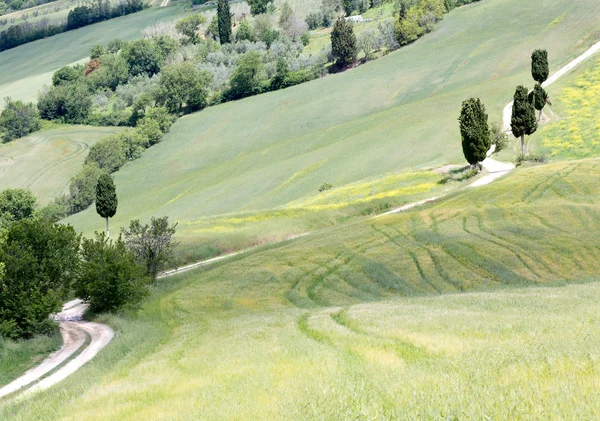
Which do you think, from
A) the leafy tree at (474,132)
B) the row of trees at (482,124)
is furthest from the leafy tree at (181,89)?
the leafy tree at (474,132)

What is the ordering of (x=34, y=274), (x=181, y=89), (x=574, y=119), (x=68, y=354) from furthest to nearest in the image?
(x=181, y=89), (x=574, y=119), (x=34, y=274), (x=68, y=354)

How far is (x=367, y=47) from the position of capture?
18750cm

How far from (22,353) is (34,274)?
310 inches

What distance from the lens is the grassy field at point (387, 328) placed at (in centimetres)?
1365

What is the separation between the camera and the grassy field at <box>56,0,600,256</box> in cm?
10644

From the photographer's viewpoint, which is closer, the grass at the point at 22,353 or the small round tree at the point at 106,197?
the grass at the point at 22,353

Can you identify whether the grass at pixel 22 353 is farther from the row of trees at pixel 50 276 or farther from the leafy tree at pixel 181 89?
the leafy tree at pixel 181 89

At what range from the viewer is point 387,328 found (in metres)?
24.5

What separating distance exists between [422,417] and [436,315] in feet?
50.7

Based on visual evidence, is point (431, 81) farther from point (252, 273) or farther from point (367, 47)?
point (252, 273)

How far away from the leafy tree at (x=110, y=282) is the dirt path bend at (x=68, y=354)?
77.3 inches

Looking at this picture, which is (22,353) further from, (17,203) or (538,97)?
(17,203)

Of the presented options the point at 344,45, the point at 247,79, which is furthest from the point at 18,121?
the point at 344,45

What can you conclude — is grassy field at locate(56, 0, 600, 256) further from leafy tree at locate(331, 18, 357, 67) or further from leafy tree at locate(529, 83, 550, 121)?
leafy tree at locate(331, 18, 357, 67)
